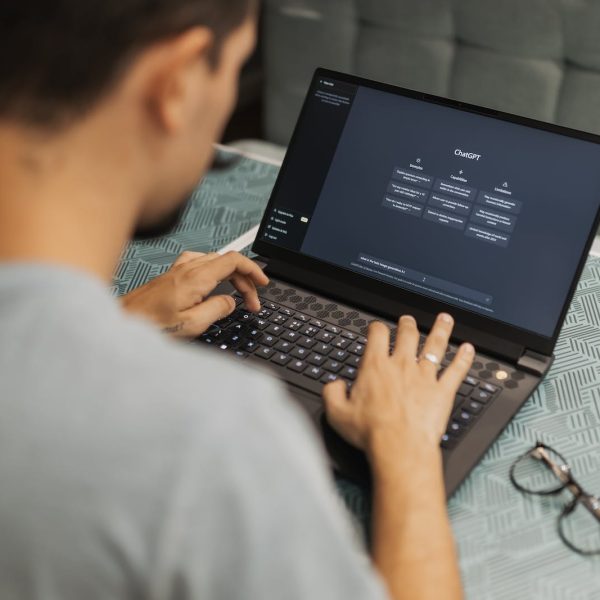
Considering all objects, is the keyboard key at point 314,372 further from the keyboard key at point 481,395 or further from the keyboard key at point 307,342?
the keyboard key at point 481,395

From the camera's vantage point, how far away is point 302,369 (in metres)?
0.94

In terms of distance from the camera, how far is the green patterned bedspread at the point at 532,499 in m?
0.74

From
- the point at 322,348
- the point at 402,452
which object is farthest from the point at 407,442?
Result: the point at 322,348

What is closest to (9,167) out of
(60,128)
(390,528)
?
(60,128)

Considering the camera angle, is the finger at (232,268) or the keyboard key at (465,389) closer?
the keyboard key at (465,389)

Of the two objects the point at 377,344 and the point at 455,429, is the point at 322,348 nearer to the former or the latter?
the point at 377,344

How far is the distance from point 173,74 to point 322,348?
47 cm

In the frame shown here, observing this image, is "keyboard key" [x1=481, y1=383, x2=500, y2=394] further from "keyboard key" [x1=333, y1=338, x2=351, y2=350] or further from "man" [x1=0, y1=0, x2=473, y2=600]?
"man" [x1=0, y1=0, x2=473, y2=600]

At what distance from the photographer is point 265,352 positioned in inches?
38.3

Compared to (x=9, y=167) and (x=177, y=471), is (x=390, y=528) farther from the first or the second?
(x=9, y=167)

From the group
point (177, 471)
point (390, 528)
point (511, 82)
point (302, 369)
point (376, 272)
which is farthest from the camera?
point (511, 82)

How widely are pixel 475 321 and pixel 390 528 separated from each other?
0.35 metres

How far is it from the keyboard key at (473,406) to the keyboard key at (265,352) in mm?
238

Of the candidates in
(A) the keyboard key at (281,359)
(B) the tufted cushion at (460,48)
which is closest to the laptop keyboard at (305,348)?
(A) the keyboard key at (281,359)
